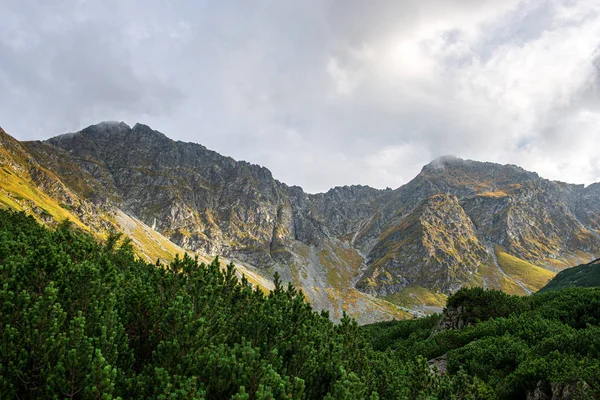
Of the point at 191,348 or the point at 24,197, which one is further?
the point at 24,197

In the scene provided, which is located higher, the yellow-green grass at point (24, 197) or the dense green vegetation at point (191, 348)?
the dense green vegetation at point (191, 348)

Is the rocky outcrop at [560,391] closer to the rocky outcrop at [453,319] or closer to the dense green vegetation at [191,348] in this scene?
the dense green vegetation at [191,348]

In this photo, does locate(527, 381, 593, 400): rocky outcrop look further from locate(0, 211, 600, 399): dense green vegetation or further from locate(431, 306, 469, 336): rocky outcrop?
locate(431, 306, 469, 336): rocky outcrop

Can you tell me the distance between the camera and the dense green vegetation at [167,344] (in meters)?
7.32

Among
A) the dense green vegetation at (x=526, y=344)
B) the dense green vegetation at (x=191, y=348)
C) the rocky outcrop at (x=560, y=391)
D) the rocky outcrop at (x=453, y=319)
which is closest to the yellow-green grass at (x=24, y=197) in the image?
the dense green vegetation at (x=191, y=348)

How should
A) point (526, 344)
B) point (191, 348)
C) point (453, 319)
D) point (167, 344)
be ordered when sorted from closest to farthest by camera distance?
point (191, 348) < point (167, 344) < point (526, 344) < point (453, 319)

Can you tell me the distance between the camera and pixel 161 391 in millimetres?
7109

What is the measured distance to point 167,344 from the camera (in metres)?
8.72

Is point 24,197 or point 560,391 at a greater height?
point 560,391

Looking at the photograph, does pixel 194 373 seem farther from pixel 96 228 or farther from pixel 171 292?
pixel 96 228

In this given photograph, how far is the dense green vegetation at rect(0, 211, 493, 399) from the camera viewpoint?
7.32 m

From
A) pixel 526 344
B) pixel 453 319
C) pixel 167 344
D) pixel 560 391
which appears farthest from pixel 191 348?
pixel 453 319

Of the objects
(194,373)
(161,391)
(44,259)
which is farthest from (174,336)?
(44,259)

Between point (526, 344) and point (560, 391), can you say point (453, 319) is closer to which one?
point (526, 344)
